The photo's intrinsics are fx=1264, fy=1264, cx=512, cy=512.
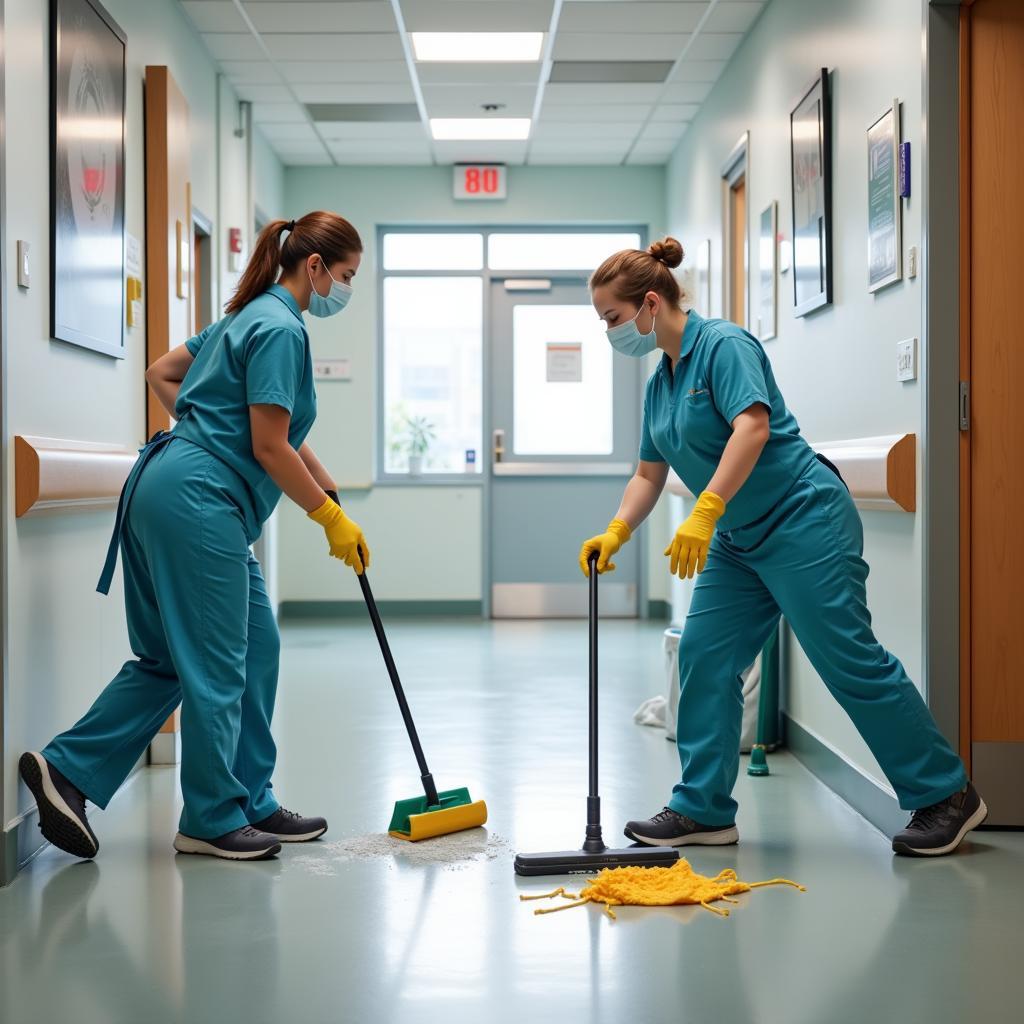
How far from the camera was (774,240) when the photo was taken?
4.74m

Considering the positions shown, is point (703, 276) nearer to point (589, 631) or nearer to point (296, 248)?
point (589, 631)

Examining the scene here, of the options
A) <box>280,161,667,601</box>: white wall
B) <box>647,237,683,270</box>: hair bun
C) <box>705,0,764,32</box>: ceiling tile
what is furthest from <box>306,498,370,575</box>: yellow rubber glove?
<box>280,161,667,601</box>: white wall

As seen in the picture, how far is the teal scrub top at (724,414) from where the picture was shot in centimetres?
278

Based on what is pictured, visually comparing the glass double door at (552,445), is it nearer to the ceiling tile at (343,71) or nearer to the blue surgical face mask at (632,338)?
the ceiling tile at (343,71)

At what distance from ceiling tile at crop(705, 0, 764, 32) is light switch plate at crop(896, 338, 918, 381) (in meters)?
2.39

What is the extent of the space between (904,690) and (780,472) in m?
0.56

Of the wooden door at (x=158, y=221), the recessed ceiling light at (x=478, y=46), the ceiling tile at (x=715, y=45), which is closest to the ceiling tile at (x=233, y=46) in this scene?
the recessed ceiling light at (x=478, y=46)

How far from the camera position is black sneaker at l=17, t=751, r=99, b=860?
2.78 meters

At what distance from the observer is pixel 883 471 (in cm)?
316

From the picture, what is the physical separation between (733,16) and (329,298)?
2928mm

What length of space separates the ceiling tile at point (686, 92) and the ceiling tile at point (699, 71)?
0.23ft

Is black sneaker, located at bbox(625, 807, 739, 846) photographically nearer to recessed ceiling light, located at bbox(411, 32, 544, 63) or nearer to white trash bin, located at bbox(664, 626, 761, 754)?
white trash bin, located at bbox(664, 626, 761, 754)

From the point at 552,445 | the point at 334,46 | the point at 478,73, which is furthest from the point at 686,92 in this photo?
the point at 552,445

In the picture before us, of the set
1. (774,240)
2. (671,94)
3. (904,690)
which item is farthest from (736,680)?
(671,94)
